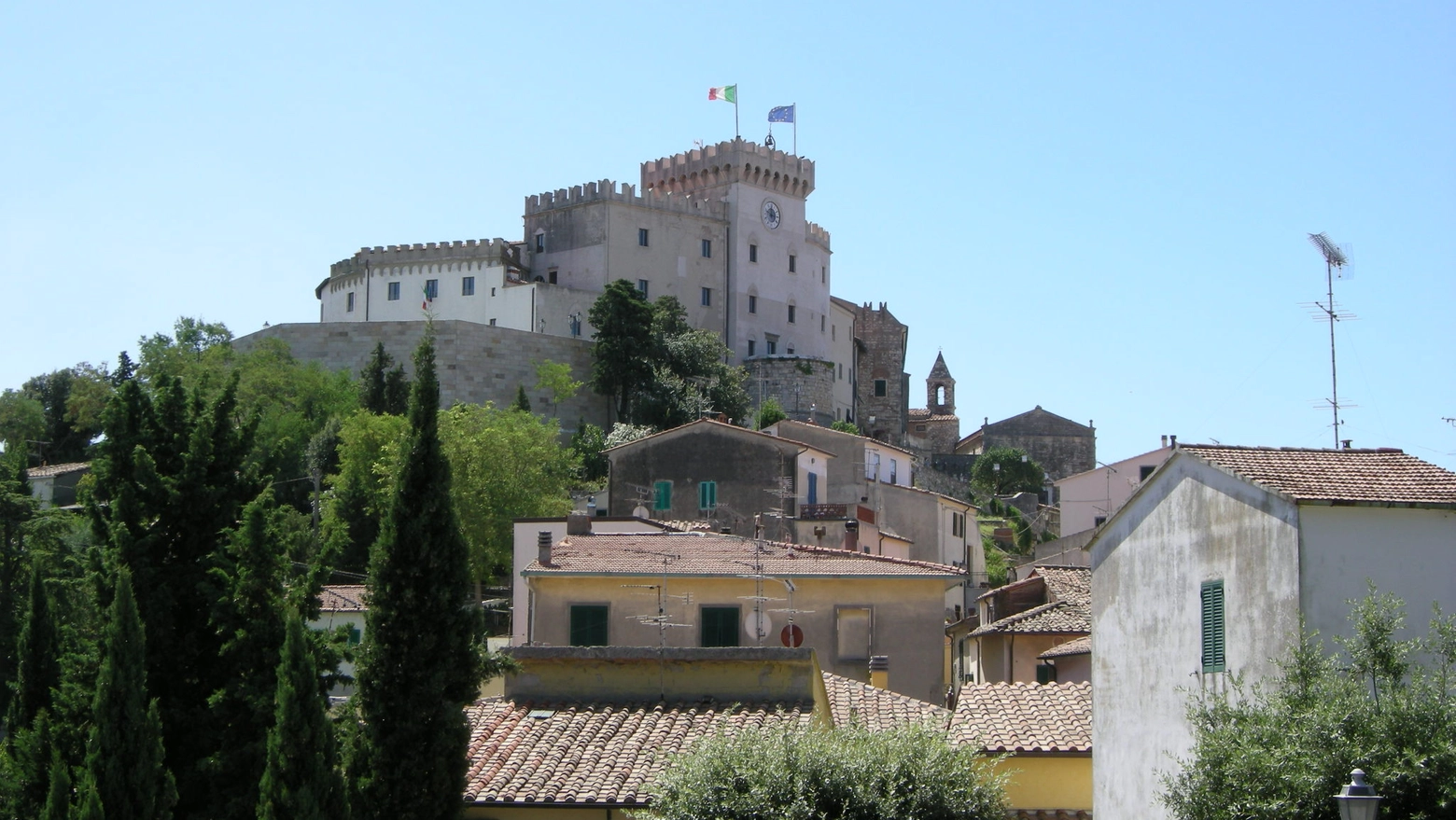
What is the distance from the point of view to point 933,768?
14.8 m

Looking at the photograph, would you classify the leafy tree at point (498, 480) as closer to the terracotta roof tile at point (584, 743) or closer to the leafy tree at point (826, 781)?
the terracotta roof tile at point (584, 743)

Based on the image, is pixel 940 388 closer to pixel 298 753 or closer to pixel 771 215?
pixel 771 215

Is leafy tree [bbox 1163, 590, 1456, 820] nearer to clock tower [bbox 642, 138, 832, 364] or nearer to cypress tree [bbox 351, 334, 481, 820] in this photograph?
cypress tree [bbox 351, 334, 481, 820]

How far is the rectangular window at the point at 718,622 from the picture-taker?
25750 mm

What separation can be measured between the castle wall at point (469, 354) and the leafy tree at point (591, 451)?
4.46 meters

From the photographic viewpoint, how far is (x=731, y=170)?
82.2 meters

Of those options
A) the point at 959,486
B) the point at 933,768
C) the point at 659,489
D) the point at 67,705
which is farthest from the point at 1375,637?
the point at 959,486

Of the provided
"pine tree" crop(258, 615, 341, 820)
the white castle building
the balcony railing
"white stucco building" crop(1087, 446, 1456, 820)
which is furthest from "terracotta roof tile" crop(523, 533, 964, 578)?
the white castle building

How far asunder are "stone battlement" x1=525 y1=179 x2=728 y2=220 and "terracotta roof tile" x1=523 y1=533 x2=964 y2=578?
48723 mm

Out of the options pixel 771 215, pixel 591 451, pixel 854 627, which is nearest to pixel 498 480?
pixel 591 451

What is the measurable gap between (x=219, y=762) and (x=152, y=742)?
106 cm

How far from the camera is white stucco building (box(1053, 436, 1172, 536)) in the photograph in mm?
50812

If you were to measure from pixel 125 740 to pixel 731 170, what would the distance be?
68732mm

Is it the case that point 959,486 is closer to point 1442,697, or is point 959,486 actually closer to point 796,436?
point 796,436
